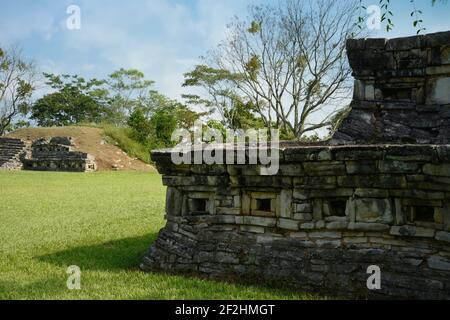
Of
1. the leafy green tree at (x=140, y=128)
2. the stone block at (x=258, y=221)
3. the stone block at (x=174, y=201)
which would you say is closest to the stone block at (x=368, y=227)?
the stone block at (x=258, y=221)

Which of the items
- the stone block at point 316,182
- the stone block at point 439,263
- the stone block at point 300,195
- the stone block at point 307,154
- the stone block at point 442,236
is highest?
the stone block at point 307,154

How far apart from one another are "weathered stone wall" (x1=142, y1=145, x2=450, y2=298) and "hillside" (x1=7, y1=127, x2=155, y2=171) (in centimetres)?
2288

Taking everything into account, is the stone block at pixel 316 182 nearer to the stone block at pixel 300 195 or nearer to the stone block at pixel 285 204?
the stone block at pixel 300 195

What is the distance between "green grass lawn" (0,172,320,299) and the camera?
4.47m

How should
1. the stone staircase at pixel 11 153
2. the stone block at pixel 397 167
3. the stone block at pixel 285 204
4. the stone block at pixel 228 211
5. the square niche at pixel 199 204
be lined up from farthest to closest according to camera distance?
the stone staircase at pixel 11 153, the square niche at pixel 199 204, the stone block at pixel 228 211, the stone block at pixel 285 204, the stone block at pixel 397 167

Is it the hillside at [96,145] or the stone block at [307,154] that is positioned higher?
the hillside at [96,145]

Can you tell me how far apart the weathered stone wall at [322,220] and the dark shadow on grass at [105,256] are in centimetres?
58

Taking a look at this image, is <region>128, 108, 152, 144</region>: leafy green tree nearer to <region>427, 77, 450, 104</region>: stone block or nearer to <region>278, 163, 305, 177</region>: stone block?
<region>427, 77, 450, 104</region>: stone block

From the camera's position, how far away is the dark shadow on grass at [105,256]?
579 centimetres

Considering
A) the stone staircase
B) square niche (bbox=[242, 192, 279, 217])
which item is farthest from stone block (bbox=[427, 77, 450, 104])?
the stone staircase

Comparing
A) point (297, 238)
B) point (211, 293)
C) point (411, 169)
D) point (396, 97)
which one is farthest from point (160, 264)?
point (396, 97)
